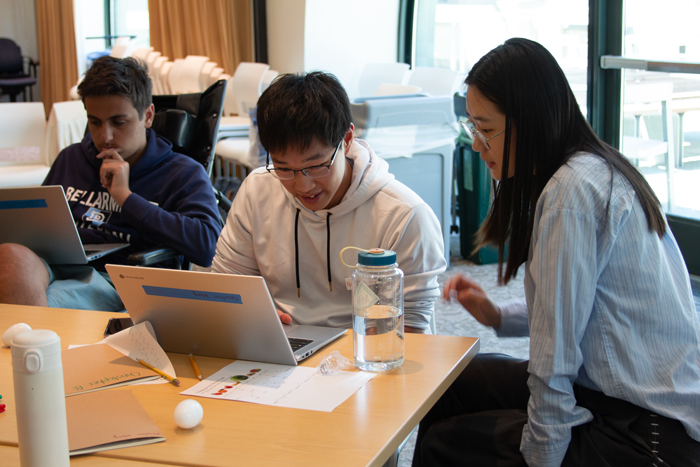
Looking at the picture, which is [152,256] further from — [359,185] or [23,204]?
[359,185]

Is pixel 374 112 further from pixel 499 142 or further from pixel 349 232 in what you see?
pixel 499 142

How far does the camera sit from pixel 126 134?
2043mm

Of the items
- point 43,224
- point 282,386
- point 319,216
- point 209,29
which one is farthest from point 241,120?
point 282,386

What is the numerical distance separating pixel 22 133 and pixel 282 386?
11.1 ft

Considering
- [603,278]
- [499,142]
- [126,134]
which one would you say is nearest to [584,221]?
[603,278]

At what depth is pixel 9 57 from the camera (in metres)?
8.47

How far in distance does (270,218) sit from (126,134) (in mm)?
787

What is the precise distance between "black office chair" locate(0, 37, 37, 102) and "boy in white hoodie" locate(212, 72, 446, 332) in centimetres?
816

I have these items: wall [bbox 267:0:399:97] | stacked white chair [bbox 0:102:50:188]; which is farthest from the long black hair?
wall [bbox 267:0:399:97]

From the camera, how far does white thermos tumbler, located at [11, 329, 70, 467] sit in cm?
63

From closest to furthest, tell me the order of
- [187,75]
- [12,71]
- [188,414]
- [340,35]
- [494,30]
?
[188,414] < [494,30] < [340,35] < [187,75] < [12,71]

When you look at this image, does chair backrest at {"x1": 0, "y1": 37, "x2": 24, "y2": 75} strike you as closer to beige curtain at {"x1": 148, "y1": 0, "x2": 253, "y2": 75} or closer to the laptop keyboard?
beige curtain at {"x1": 148, "y1": 0, "x2": 253, "y2": 75}

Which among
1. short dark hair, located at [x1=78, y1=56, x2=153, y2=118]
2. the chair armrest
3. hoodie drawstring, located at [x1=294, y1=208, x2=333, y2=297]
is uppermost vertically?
short dark hair, located at [x1=78, y1=56, x2=153, y2=118]

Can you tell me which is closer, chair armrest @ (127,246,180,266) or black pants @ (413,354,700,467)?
black pants @ (413,354,700,467)
